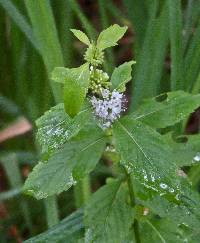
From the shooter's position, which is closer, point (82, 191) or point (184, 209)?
point (184, 209)

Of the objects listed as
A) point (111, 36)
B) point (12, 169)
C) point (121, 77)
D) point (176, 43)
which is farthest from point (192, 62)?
point (12, 169)

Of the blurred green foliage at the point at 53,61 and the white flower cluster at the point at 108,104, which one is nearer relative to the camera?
the white flower cluster at the point at 108,104

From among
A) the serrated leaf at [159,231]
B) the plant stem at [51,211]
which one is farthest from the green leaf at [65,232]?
the plant stem at [51,211]

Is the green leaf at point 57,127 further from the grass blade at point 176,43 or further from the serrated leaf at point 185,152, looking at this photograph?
the grass blade at point 176,43

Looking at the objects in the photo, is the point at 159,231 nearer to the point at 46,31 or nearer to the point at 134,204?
the point at 134,204

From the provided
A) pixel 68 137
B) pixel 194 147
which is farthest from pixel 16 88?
pixel 68 137

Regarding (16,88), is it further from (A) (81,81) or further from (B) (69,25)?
(A) (81,81)

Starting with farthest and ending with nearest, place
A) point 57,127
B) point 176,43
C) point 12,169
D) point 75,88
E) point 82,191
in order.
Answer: point 12,169, point 82,191, point 176,43, point 57,127, point 75,88
